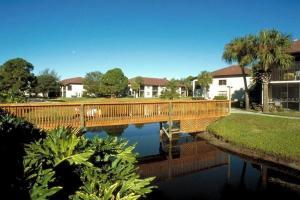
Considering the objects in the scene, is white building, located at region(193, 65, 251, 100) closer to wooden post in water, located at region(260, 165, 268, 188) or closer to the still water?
the still water

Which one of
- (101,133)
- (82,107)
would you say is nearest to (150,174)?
(82,107)

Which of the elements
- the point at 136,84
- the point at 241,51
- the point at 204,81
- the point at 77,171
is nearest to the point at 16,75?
the point at 136,84

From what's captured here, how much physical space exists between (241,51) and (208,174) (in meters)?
16.9

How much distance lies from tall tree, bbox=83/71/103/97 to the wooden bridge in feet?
155

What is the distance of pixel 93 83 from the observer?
221ft

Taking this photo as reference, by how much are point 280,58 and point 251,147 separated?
11.9m

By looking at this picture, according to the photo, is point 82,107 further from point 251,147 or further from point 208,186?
point 251,147

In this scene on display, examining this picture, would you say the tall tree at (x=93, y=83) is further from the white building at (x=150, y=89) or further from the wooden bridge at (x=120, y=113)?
the wooden bridge at (x=120, y=113)

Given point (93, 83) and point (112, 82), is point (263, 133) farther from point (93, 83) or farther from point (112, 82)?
point (93, 83)

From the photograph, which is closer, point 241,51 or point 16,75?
point 241,51

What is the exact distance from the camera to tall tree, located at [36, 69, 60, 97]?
2486 inches

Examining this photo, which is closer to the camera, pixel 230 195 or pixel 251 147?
pixel 230 195

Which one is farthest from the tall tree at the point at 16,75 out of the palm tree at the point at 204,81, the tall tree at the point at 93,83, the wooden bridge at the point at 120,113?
the wooden bridge at the point at 120,113

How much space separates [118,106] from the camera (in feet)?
50.4
